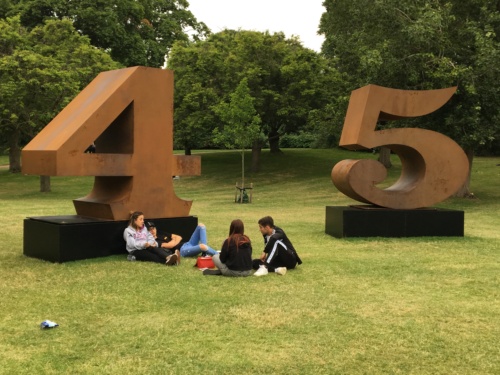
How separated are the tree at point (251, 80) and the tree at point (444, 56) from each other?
8.83 metres

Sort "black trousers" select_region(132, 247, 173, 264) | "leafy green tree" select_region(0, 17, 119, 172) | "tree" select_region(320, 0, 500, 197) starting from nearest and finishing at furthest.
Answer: "black trousers" select_region(132, 247, 173, 264) → "tree" select_region(320, 0, 500, 197) → "leafy green tree" select_region(0, 17, 119, 172)

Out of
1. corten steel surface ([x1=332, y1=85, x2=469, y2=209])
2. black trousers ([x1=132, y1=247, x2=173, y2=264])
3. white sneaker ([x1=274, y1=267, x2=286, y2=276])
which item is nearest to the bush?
corten steel surface ([x1=332, y1=85, x2=469, y2=209])

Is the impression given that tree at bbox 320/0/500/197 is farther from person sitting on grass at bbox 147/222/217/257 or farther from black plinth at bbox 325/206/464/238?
person sitting on grass at bbox 147/222/217/257

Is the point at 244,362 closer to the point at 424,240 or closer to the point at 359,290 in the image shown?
the point at 359,290

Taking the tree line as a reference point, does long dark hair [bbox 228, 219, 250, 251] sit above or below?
below

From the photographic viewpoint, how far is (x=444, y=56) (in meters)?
22.4

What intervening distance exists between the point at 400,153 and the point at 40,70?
1720 cm

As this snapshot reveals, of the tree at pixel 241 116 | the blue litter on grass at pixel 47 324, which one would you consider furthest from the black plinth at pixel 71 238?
the tree at pixel 241 116

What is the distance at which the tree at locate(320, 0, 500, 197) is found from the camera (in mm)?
21062

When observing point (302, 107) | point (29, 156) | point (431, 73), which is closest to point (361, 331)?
point (29, 156)

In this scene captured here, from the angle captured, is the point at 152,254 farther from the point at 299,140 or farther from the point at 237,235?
the point at 299,140

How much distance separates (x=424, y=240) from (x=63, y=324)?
29.2 ft

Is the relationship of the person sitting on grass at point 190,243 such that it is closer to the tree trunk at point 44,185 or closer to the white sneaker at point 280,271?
the white sneaker at point 280,271

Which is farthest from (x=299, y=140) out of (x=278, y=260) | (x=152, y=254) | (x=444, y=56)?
(x=278, y=260)
